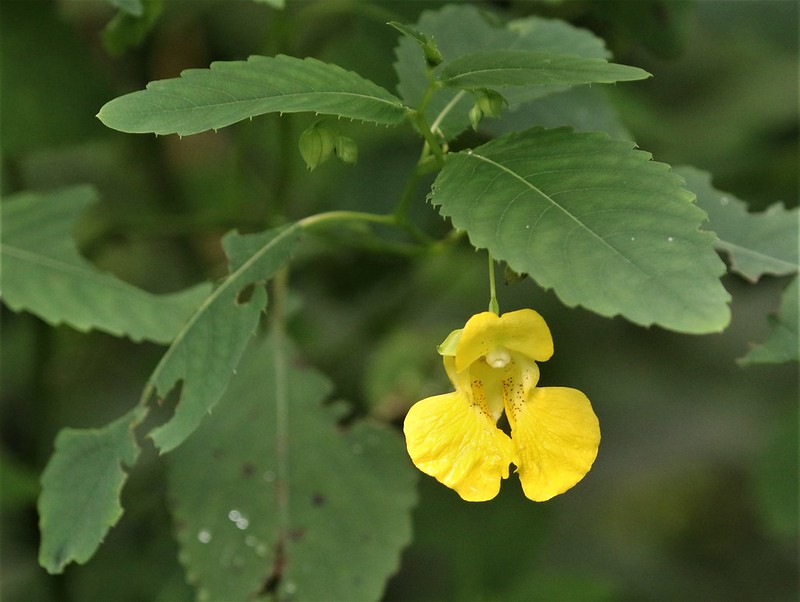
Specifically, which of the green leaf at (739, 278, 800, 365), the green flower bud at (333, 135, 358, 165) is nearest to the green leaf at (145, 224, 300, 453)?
the green flower bud at (333, 135, 358, 165)

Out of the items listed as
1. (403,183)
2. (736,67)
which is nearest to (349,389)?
(403,183)

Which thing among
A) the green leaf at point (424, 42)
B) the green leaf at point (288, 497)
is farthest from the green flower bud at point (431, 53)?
the green leaf at point (288, 497)

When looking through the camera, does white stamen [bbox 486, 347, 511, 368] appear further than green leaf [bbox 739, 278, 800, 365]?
No

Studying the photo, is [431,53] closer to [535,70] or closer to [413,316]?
[535,70]

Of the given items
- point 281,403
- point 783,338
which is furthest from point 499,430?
point 281,403

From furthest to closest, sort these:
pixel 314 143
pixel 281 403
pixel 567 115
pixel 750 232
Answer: pixel 281 403, pixel 567 115, pixel 750 232, pixel 314 143

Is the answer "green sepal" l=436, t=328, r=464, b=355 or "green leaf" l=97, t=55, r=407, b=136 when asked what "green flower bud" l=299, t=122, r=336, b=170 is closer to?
"green leaf" l=97, t=55, r=407, b=136

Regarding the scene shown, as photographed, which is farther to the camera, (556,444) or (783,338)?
(783,338)
